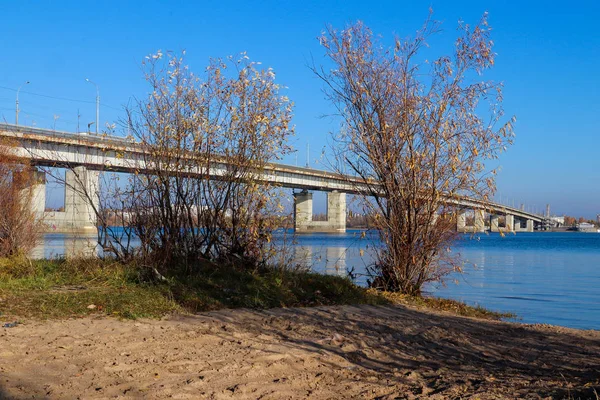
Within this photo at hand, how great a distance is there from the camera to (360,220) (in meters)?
13.1

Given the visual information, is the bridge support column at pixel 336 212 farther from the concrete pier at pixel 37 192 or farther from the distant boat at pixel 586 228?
the distant boat at pixel 586 228

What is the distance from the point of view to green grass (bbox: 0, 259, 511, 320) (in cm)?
849

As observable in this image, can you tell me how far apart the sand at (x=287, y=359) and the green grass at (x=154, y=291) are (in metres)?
0.51

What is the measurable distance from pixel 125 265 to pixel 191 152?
246 cm

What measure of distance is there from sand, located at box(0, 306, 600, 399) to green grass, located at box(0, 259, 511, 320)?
20.2 inches

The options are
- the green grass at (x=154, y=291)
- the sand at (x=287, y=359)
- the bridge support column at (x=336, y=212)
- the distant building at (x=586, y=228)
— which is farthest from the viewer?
the distant building at (x=586, y=228)

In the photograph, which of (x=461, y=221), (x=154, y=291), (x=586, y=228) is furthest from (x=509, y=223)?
(x=586, y=228)

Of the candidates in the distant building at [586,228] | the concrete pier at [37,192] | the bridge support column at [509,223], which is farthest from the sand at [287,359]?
the distant building at [586,228]

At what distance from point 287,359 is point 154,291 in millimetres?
3454

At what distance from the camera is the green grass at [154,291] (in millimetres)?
8492

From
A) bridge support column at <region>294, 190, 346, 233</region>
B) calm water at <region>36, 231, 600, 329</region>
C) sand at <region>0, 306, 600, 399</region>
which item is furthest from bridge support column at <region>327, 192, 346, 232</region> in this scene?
sand at <region>0, 306, 600, 399</region>

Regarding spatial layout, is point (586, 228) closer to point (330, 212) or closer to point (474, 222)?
point (330, 212)

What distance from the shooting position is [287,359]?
6.73 metres

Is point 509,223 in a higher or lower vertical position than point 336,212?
lower
